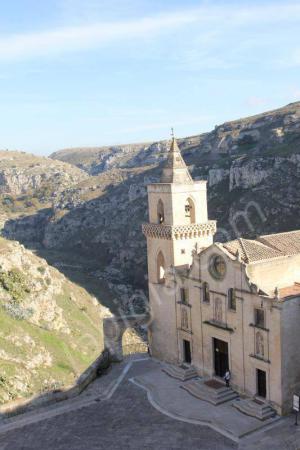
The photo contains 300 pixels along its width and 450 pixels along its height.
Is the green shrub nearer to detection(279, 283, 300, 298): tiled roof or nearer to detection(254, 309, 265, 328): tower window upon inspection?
detection(254, 309, 265, 328): tower window

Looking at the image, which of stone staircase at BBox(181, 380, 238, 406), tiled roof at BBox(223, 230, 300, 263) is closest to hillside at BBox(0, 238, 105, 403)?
stone staircase at BBox(181, 380, 238, 406)

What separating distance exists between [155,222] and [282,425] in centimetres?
1461

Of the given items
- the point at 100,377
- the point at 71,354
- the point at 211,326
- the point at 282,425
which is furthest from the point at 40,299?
the point at 282,425

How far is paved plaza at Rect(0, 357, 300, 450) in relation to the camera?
23.5 metres

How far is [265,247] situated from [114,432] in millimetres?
12742

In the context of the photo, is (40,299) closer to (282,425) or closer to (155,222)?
(155,222)

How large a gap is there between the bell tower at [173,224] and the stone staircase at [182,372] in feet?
4.29

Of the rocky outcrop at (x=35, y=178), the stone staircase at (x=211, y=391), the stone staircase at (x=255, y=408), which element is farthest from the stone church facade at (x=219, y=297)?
the rocky outcrop at (x=35, y=178)

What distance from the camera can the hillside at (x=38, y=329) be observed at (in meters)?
49.5

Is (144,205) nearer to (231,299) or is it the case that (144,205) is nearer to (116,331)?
(116,331)

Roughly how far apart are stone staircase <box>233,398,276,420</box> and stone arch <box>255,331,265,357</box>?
250 cm

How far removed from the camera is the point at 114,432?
2500cm

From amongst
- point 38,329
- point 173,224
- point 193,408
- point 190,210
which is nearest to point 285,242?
point 190,210

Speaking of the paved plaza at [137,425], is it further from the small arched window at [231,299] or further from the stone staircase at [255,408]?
the small arched window at [231,299]
